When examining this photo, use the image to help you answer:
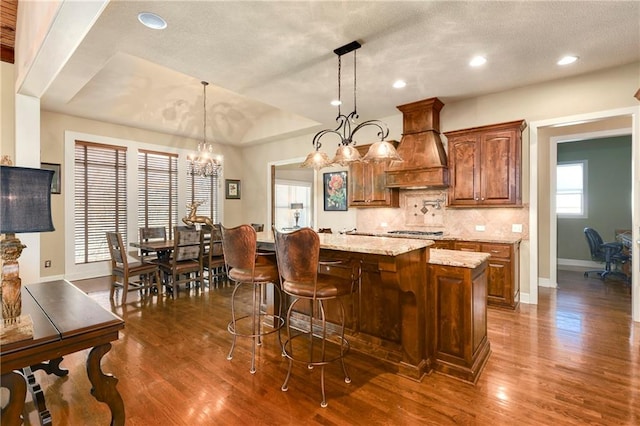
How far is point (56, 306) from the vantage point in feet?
5.56

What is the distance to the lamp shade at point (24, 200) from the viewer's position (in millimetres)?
1304

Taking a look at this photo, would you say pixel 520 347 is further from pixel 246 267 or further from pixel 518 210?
pixel 246 267

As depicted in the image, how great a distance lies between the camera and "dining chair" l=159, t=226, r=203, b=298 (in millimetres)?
4430

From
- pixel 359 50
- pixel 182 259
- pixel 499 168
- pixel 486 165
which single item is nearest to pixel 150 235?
pixel 182 259

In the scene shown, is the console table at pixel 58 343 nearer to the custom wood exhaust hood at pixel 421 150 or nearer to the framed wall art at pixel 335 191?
the custom wood exhaust hood at pixel 421 150

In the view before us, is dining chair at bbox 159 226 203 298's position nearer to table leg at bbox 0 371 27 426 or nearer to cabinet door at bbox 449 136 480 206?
table leg at bbox 0 371 27 426

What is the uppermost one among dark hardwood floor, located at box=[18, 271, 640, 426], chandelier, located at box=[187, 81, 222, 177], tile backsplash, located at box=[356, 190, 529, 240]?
chandelier, located at box=[187, 81, 222, 177]

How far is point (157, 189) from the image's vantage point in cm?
653

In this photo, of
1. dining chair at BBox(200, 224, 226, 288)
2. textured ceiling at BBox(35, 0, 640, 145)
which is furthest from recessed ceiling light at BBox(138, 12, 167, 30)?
dining chair at BBox(200, 224, 226, 288)

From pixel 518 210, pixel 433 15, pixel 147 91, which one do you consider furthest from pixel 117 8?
pixel 518 210

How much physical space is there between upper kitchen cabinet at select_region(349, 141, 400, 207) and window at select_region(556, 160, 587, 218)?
4.41 meters

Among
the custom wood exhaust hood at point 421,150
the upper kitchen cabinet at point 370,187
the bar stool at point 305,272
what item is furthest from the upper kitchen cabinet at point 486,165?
the bar stool at point 305,272

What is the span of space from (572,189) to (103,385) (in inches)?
350

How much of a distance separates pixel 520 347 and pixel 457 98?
3439 mm
